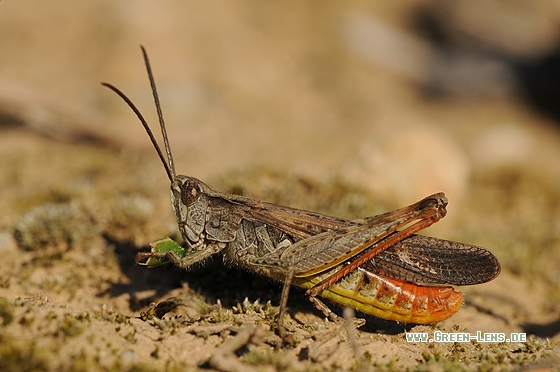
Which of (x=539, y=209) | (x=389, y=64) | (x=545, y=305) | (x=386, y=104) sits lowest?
(x=545, y=305)

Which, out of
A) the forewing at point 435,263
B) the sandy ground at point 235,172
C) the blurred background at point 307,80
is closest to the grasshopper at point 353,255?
the forewing at point 435,263

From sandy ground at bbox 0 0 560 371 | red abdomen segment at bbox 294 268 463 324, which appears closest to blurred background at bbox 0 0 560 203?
sandy ground at bbox 0 0 560 371

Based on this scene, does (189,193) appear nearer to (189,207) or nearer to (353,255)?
(189,207)

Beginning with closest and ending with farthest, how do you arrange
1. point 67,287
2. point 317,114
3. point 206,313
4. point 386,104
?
point 206,313 → point 67,287 → point 317,114 → point 386,104

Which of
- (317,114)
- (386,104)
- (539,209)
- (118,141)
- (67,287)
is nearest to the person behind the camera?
(67,287)

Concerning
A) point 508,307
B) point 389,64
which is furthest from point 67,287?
point 389,64

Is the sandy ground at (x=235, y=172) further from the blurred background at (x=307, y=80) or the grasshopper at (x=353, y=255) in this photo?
the grasshopper at (x=353, y=255)

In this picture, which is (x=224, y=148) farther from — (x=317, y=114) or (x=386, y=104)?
(x=386, y=104)
